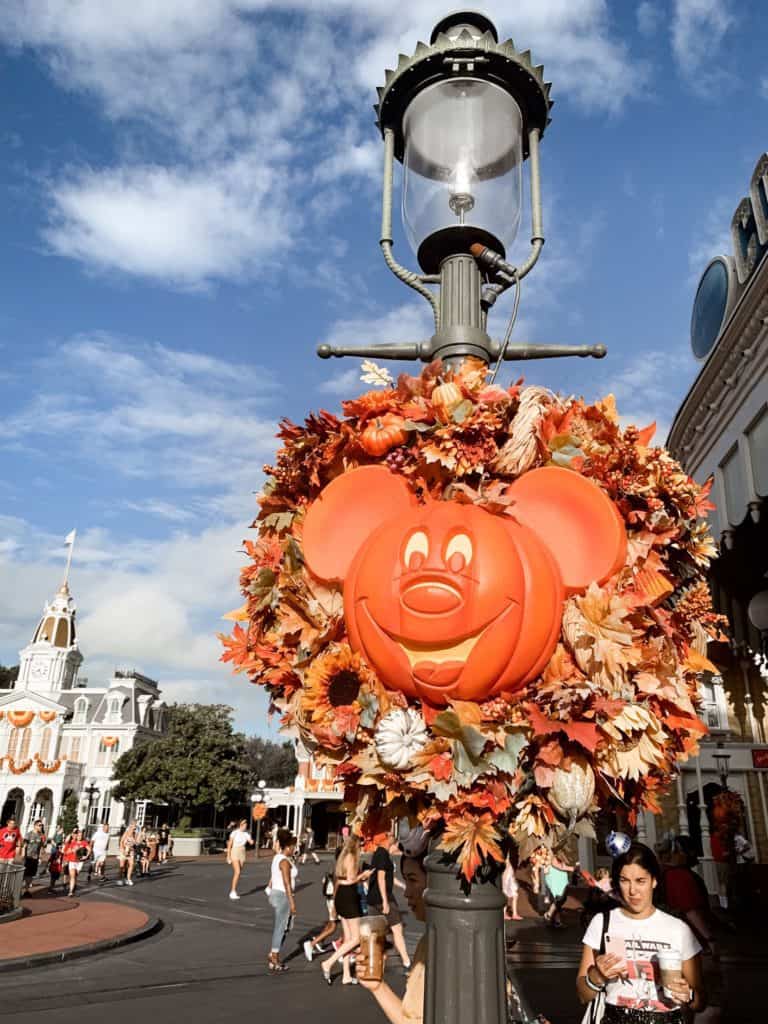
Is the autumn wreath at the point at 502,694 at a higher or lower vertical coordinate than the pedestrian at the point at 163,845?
higher

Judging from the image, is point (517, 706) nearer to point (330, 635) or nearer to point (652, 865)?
point (330, 635)

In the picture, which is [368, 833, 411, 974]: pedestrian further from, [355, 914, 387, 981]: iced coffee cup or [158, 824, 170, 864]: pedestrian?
[158, 824, 170, 864]: pedestrian

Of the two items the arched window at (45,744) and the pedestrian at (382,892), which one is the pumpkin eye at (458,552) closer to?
the pedestrian at (382,892)

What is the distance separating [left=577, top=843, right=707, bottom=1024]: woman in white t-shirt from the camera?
9.48 feet

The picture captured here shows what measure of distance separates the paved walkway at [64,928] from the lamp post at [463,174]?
9.42 m

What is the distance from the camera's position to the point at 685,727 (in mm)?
2166

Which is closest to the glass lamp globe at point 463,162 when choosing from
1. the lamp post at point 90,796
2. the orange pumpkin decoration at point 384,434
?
the orange pumpkin decoration at point 384,434

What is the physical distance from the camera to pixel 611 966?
9.64 ft

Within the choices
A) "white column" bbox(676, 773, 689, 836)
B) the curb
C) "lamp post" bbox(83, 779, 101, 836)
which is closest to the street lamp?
the curb

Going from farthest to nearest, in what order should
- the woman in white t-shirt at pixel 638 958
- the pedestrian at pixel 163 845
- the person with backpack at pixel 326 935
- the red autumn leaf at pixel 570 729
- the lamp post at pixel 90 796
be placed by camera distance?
1. the lamp post at pixel 90 796
2. the pedestrian at pixel 163 845
3. the person with backpack at pixel 326 935
4. the woman in white t-shirt at pixel 638 958
5. the red autumn leaf at pixel 570 729

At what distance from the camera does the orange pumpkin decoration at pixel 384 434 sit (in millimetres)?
2352

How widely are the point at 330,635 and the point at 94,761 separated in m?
48.0

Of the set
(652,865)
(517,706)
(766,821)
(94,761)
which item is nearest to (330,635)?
(517,706)

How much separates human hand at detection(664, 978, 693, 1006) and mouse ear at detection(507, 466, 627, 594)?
1.75 meters
